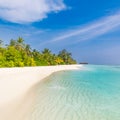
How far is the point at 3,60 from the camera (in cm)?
3781

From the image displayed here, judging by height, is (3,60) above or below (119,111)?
above

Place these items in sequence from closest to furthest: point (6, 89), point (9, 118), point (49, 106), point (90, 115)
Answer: point (9, 118) < point (90, 115) < point (49, 106) < point (6, 89)

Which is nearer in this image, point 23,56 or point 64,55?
point 23,56

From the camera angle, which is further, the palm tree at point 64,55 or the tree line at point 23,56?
the palm tree at point 64,55

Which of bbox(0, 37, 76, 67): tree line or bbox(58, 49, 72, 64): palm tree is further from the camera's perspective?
bbox(58, 49, 72, 64): palm tree

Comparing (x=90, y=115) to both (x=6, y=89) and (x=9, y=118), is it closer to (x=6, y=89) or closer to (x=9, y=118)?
(x=9, y=118)

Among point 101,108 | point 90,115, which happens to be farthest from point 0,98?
point 101,108

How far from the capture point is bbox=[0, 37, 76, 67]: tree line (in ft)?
132

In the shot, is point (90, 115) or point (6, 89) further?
point (6, 89)

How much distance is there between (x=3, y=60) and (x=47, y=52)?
1440 inches

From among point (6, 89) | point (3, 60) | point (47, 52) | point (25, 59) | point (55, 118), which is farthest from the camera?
point (47, 52)

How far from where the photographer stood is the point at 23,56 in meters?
48.8

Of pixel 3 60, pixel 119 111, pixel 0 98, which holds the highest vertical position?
pixel 3 60

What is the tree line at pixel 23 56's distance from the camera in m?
40.2
